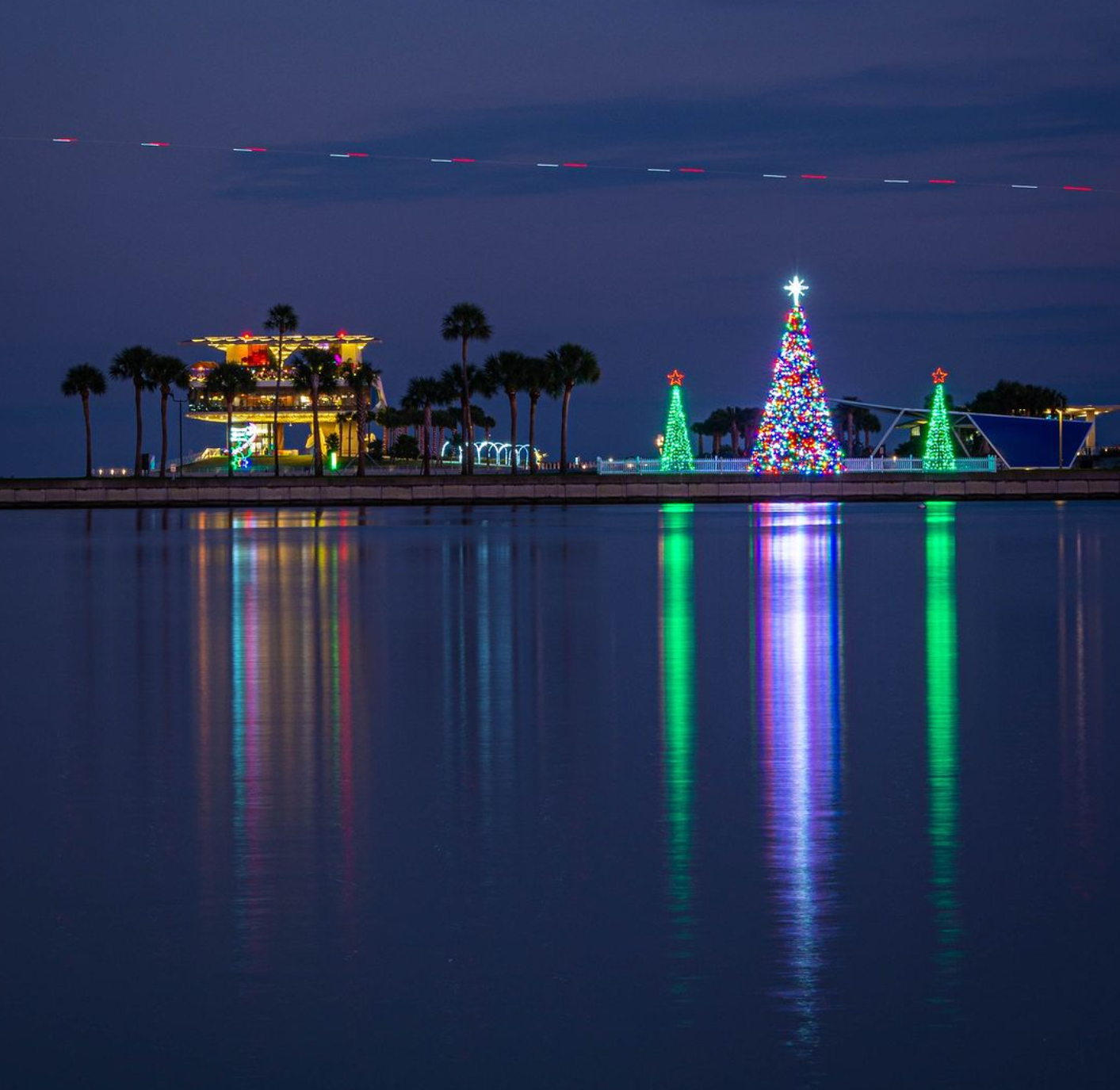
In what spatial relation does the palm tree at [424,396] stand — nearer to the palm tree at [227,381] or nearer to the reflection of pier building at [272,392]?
the palm tree at [227,381]

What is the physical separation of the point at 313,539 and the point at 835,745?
26.6 meters

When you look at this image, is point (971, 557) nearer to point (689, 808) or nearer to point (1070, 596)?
point (1070, 596)

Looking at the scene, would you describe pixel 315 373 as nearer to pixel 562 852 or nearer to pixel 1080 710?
pixel 1080 710

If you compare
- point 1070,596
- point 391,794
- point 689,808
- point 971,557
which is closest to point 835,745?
point 689,808

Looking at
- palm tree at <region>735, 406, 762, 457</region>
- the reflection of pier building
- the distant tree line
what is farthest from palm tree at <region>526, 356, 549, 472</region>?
palm tree at <region>735, 406, 762, 457</region>

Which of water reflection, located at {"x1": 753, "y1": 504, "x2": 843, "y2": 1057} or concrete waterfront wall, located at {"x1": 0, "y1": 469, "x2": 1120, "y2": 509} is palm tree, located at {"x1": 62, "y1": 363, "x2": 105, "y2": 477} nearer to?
concrete waterfront wall, located at {"x1": 0, "y1": 469, "x2": 1120, "y2": 509}

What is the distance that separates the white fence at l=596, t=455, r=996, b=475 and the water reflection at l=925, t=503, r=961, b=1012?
5352 cm

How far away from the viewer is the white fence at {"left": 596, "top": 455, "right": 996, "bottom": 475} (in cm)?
7300

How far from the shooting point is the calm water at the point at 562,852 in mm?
4277

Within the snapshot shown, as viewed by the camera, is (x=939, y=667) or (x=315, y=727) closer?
(x=315, y=727)

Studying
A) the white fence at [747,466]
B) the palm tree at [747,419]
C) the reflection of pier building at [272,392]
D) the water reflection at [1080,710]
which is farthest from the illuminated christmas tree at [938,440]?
the palm tree at [747,419]

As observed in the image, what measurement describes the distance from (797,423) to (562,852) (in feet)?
200

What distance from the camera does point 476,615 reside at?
1630 cm

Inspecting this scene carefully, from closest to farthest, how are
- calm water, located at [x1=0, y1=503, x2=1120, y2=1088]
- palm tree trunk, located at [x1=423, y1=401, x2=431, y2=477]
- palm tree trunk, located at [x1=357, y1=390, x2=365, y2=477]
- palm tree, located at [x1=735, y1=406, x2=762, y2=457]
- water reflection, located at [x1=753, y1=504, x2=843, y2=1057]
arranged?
calm water, located at [x1=0, y1=503, x2=1120, y2=1088], water reflection, located at [x1=753, y1=504, x2=843, y2=1057], palm tree trunk, located at [x1=357, y1=390, x2=365, y2=477], palm tree trunk, located at [x1=423, y1=401, x2=431, y2=477], palm tree, located at [x1=735, y1=406, x2=762, y2=457]
